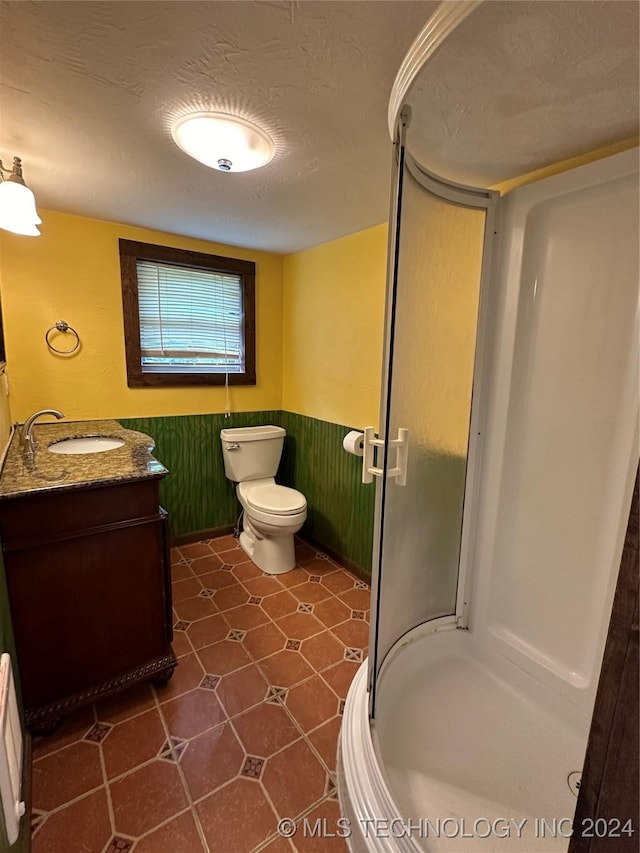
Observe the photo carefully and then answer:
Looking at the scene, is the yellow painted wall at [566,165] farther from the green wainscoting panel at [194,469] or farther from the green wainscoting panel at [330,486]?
the green wainscoting panel at [194,469]

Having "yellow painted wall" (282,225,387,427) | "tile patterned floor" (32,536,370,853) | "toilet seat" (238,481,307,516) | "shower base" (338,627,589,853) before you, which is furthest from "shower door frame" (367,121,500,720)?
"toilet seat" (238,481,307,516)

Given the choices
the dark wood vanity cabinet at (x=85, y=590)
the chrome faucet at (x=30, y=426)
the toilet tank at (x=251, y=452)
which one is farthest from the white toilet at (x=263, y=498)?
the chrome faucet at (x=30, y=426)

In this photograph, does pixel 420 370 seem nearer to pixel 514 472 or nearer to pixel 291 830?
pixel 514 472

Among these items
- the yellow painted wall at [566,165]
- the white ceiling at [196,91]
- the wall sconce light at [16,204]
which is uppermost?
the white ceiling at [196,91]

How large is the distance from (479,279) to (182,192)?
1382 mm

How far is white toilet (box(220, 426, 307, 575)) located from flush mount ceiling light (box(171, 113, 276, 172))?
5.47ft

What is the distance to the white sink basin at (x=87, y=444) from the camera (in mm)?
1974

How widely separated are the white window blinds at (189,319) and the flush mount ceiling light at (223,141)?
1.24m

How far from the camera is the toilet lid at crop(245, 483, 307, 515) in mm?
2404

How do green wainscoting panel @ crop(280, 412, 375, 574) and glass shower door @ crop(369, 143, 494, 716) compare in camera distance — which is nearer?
glass shower door @ crop(369, 143, 494, 716)

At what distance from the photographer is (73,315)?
7.50 ft

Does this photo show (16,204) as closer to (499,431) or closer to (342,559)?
(499,431)

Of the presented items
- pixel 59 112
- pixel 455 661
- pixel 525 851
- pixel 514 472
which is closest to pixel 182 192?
pixel 59 112

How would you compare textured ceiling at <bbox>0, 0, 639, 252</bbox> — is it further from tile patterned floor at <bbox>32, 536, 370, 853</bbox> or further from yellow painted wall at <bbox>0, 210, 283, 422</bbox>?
tile patterned floor at <bbox>32, 536, 370, 853</bbox>
